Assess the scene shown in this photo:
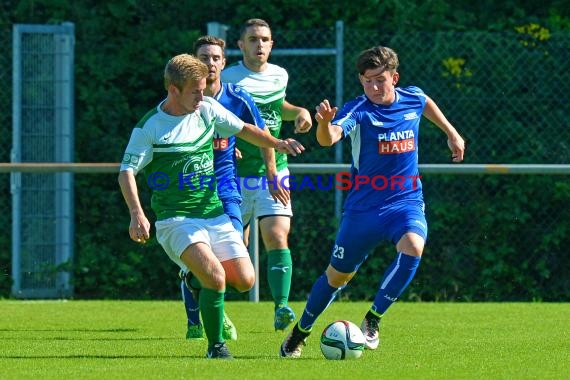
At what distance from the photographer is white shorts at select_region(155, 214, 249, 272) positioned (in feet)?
22.9

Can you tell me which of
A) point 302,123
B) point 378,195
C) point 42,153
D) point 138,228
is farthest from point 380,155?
point 42,153

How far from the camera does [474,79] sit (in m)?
11.6

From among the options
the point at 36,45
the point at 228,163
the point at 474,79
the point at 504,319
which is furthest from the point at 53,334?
the point at 474,79

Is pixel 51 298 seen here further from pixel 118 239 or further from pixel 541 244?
pixel 541 244

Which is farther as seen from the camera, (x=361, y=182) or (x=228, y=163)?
(x=228, y=163)

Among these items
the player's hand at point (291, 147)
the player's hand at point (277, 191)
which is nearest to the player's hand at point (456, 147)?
the player's hand at point (277, 191)

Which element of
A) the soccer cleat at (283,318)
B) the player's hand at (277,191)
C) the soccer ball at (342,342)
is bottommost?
the soccer cleat at (283,318)

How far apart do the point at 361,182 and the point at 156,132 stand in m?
1.32

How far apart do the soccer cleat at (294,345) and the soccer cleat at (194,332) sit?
1.12 m

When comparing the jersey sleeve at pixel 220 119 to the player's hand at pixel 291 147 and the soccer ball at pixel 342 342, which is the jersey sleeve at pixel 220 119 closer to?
the player's hand at pixel 291 147

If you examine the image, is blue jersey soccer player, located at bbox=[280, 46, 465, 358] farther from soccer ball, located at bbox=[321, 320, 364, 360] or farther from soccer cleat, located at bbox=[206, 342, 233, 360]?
soccer cleat, located at bbox=[206, 342, 233, 360]

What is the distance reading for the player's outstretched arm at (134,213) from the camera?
6598 mm

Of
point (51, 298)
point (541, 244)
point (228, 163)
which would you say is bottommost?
point (51, 298)

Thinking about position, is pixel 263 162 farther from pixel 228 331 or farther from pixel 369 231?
pixel 369 231
